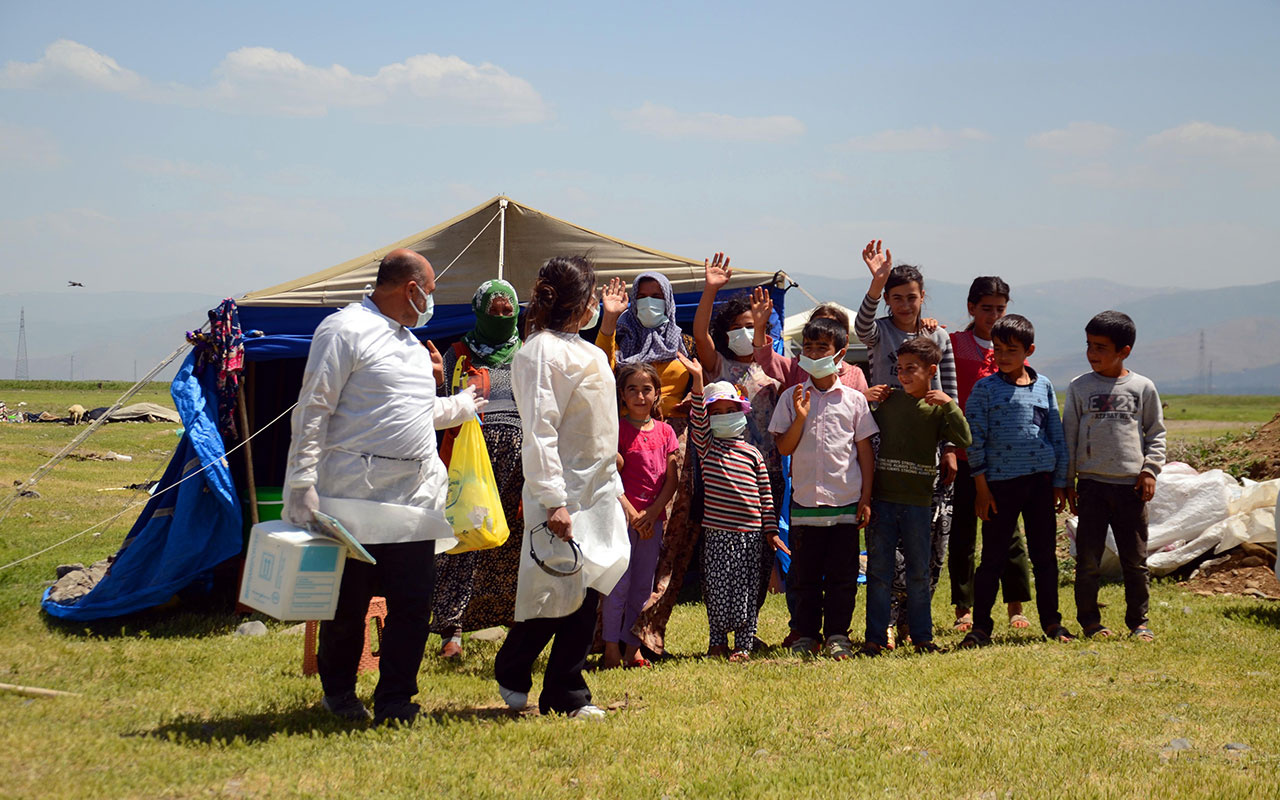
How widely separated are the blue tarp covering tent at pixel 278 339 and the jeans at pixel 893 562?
82.9 inches

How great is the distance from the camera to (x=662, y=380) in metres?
6.01

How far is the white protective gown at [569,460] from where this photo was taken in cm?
402

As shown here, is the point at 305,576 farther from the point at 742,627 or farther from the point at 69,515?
the point at 69,515

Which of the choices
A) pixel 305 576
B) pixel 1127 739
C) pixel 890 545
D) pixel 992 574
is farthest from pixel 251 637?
pixel 1127 739

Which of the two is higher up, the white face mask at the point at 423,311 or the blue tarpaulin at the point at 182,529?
the white face mask at the point at 423,311

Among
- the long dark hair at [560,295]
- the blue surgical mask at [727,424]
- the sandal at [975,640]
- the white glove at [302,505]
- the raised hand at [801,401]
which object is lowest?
the sandal at [975,640]

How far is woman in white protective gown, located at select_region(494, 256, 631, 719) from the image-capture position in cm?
404

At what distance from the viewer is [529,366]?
13.4ft

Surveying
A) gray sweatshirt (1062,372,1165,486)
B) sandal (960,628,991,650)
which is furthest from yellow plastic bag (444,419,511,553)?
gray sweatshirt (1062,372,1165,486)

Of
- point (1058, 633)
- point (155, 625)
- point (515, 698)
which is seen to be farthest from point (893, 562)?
point (155, 625)

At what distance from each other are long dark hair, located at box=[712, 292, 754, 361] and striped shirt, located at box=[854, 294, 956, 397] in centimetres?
67

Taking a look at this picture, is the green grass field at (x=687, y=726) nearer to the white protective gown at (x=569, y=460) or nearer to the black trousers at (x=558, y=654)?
the black trousers at (x=558, y=654)

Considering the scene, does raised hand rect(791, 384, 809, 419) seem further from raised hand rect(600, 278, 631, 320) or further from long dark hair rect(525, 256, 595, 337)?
long dark hair rect(525, 256, 595, 337)

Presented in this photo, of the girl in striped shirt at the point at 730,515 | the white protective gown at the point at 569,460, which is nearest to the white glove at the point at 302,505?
the white protective gown at the point at 569,460
